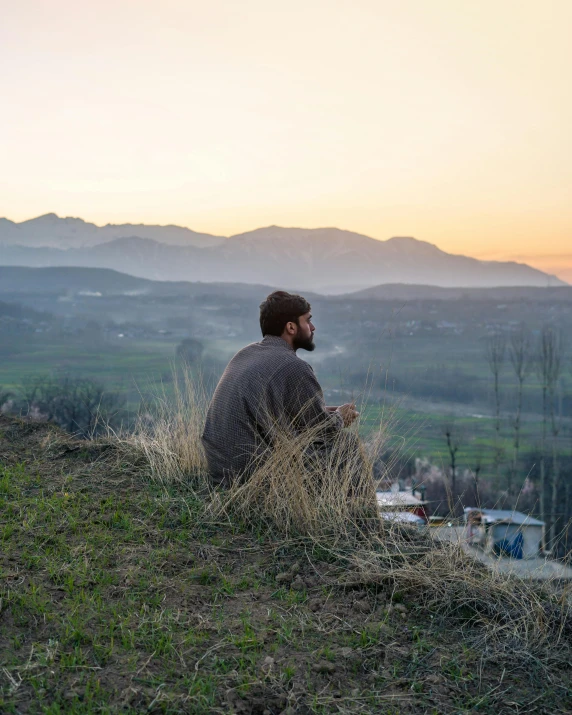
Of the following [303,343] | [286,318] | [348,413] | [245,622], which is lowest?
[245,622]

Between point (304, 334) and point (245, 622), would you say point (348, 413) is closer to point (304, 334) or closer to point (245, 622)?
point (304, 334)

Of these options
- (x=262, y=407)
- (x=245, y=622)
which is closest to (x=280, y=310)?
(x=262, y=407)

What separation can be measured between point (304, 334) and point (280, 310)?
23cm

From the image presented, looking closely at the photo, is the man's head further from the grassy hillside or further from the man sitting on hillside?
the grassy hillside

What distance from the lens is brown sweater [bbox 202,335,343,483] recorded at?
426 cm

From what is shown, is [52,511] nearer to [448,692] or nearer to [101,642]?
[101,642]

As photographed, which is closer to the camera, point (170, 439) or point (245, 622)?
point (245, 622)

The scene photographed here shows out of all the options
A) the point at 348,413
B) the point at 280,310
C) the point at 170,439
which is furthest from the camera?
the point at 170,439

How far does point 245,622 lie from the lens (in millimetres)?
2846

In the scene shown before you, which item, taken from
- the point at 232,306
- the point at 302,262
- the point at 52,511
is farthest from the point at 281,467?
the point at 302,262

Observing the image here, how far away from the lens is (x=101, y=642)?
261 cm

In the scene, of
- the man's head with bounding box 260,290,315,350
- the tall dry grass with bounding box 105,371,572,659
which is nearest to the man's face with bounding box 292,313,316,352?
the man's head with bounding box 260,290,315,350

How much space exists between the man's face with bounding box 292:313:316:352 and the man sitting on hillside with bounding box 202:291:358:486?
9cm

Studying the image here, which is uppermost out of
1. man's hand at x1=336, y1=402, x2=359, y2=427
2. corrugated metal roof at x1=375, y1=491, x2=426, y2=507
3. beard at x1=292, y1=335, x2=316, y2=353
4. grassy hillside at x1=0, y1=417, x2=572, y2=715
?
beard at x1=292, y1=335, x2=316, y2=353
